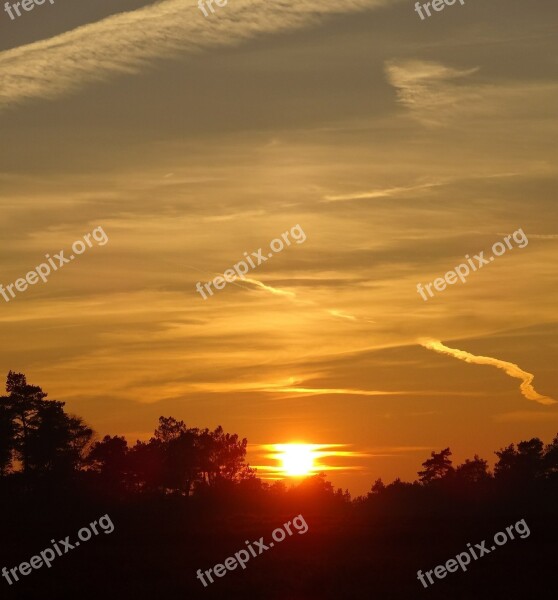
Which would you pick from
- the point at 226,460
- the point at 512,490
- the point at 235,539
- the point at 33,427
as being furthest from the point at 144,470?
the point at 235,539

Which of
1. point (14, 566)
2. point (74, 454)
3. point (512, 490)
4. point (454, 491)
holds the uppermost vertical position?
point (14, 566)

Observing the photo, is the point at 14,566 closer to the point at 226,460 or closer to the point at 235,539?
the point at 235,539

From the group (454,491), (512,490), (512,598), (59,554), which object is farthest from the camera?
(454,491)

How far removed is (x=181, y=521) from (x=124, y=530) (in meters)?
19.6

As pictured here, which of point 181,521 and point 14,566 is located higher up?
point 14,566

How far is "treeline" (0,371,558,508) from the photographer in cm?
11838

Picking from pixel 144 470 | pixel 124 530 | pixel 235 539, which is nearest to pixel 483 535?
pixel 235 539

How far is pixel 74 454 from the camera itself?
412 feet

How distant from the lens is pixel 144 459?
520ft

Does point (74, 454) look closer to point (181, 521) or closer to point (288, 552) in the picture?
point (181, 521)

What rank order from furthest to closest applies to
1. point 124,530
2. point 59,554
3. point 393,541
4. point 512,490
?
point 512,490 < point 124,530 < point 393,541 < point 59,554

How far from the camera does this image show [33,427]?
393ft

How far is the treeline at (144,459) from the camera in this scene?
118 meters

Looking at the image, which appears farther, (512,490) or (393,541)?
(512,490)
